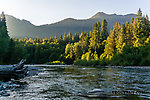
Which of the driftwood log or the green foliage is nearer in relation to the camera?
the driftwood log

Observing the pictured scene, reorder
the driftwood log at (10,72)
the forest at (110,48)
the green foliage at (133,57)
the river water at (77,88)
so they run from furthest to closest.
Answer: the green foliage at (133,57)
the forest at (110,48)
the driftwood log at (10,72)
the river water at (77,88)

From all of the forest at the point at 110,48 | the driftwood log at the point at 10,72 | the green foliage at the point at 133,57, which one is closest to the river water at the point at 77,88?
the driftwood log at the point at 10,72

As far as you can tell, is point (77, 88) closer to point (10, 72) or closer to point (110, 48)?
point (10, 72)

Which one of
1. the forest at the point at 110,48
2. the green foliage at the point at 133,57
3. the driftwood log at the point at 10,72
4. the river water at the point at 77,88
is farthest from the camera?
the green foliage at the point at 133,57

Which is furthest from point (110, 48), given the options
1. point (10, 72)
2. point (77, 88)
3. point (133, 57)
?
point (77, 88)

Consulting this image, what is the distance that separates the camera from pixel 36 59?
512ft

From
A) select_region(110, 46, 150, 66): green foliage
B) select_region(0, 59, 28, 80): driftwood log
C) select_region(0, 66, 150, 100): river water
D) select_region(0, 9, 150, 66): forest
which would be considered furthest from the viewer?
select_region(110, 46, 150, 66): green foliage

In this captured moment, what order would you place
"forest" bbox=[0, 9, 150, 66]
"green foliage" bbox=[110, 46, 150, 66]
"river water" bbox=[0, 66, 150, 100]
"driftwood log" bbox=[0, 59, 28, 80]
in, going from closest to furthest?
"river water" bbox=[0, 66, 150, 100] < "driftwood log" bbox=[0, 59, 28, 80] < "forest" bbox=[0, 9, 150, 66] < "green foliage" bbox=[110, 46, 150, 66]

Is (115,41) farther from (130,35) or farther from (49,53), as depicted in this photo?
(49,53)

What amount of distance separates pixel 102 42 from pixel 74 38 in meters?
72.4

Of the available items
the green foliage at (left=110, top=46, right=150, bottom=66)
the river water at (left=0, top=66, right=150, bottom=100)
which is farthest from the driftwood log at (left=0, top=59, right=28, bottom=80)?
the green foliage at (left=110, top=46, right=150, bottom=66)

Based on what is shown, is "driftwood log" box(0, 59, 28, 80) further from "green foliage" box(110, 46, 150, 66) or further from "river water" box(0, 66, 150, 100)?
"green foliage" box(110, 46, 150, 66)

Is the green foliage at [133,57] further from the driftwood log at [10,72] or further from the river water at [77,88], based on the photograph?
the driftwood log at [10,72]

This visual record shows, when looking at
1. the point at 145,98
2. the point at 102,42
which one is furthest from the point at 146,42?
the point at 145,98
